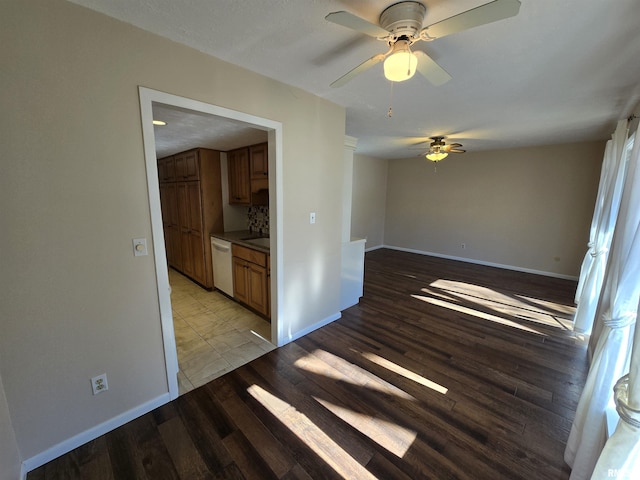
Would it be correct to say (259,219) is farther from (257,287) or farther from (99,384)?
(99,384)

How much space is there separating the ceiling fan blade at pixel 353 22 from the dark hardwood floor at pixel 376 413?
2.23 m

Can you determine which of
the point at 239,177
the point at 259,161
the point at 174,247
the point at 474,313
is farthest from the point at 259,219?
the point at 474,313

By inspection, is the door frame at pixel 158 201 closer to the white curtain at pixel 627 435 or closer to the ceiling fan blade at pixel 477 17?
the ceiling fan blade at pixel 477 17

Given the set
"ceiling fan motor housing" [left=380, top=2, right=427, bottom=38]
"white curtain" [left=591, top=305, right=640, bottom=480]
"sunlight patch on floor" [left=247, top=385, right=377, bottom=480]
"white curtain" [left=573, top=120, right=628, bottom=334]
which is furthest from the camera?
"white curtain" [left=573, top=120, right=628, bottom=334]

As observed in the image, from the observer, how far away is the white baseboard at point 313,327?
2693 mm

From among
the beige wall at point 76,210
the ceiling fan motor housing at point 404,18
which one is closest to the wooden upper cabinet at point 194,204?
the beige wall at point 76,210

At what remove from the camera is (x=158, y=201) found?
1655mm

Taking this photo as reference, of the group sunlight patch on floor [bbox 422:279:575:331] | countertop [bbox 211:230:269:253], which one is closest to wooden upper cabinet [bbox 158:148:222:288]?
countertop [bbox 211:230:269:253]

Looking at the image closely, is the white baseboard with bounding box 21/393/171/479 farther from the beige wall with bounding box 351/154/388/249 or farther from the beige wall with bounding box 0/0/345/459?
the beige wall with bounding box 351/154/388/249

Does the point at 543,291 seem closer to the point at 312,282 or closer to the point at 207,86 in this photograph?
the point at 312,282

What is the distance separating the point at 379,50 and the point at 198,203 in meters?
3.13

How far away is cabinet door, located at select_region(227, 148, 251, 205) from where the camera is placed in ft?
11.8

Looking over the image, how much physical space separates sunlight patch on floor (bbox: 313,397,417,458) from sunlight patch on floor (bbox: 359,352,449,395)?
1.67 ft

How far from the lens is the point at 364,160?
6336 mm
